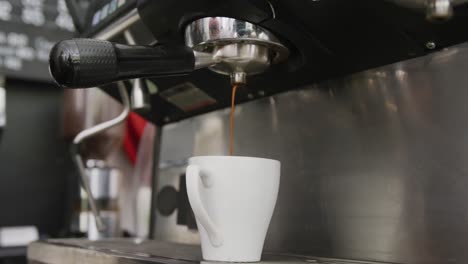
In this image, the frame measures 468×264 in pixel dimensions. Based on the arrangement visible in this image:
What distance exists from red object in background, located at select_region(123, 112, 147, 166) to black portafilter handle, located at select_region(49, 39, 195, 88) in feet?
2.20

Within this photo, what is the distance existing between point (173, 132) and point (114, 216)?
33 centimetres

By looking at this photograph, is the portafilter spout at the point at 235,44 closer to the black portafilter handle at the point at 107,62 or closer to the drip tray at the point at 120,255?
the black portafilter handle at the point at 107,62

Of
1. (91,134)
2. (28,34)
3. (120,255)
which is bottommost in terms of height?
(120,255)

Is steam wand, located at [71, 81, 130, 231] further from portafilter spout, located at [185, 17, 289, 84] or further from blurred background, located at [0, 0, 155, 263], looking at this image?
blurred background, located at [0, 0, 155, 263]

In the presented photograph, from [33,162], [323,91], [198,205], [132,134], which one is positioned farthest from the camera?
[33,162]

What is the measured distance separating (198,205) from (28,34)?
1.22 meters

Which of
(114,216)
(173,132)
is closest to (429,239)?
(173,132)

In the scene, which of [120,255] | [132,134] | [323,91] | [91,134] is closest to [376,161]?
[323,91]

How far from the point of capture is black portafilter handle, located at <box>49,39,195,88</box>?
37 centimetres

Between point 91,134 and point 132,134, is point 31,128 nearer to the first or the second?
point 132,134

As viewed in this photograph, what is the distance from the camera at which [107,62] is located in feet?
1.26

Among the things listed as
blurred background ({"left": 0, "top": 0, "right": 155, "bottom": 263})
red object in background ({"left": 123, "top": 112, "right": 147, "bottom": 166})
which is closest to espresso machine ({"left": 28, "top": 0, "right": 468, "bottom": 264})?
red object in background ({"left": 123, "top": 112, "right": 147, "bottom": 166})

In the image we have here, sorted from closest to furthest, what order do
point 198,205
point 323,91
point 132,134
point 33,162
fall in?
point 198,205 → point 323,91 → point 132,134 → point 33,162

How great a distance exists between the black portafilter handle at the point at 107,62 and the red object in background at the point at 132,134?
0.67 meters
